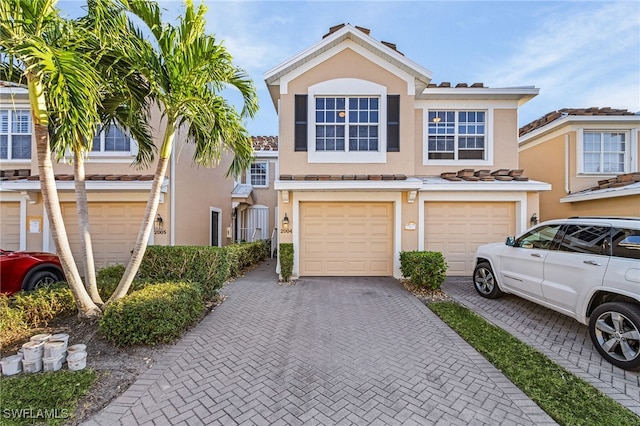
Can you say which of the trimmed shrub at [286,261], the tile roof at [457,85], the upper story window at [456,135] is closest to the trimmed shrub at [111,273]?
the trimmed shrub at [286,261]

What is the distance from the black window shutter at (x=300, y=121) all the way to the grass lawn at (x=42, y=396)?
7.31m

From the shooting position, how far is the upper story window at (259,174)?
17875mm

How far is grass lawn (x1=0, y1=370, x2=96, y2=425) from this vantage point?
2.87 m

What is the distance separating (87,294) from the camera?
516cm

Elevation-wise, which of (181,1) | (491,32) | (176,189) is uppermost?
(491,32)

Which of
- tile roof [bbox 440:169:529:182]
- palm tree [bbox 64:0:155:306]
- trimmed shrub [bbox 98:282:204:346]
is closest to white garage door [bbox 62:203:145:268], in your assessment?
palm tree [bbox 64:0:155:306]

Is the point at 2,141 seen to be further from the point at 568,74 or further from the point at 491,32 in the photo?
the point at 568,74

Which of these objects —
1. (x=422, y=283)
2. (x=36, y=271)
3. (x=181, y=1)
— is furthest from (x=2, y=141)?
(x=422, y=283)

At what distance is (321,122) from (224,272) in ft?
18.0

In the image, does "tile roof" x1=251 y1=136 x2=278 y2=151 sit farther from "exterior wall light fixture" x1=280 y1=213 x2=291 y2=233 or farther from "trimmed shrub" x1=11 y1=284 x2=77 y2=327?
"trimmed shrub" x1=11 y1=284 x2=77 y2=327

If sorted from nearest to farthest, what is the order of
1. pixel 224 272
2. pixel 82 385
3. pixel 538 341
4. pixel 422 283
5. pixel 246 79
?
1. pixel 82 385
2. pixel 538 341
3. pixel 246 79
4. pixel 224 272
5. pixel 422 283

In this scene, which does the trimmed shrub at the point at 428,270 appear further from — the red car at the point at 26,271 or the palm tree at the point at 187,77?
the red car at the point at 26,271

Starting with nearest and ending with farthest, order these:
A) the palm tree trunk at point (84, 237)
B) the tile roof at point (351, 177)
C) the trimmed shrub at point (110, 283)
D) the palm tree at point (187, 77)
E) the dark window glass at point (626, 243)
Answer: the dark window glass at point (626, 243) < the palm tree at point (187, 77) < the palm tree trunk at point (84, 237) < the trimmed shrub at point (110, 283) < the tile roof at point (351, 177)

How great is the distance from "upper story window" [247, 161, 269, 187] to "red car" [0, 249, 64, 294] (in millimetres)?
11341
